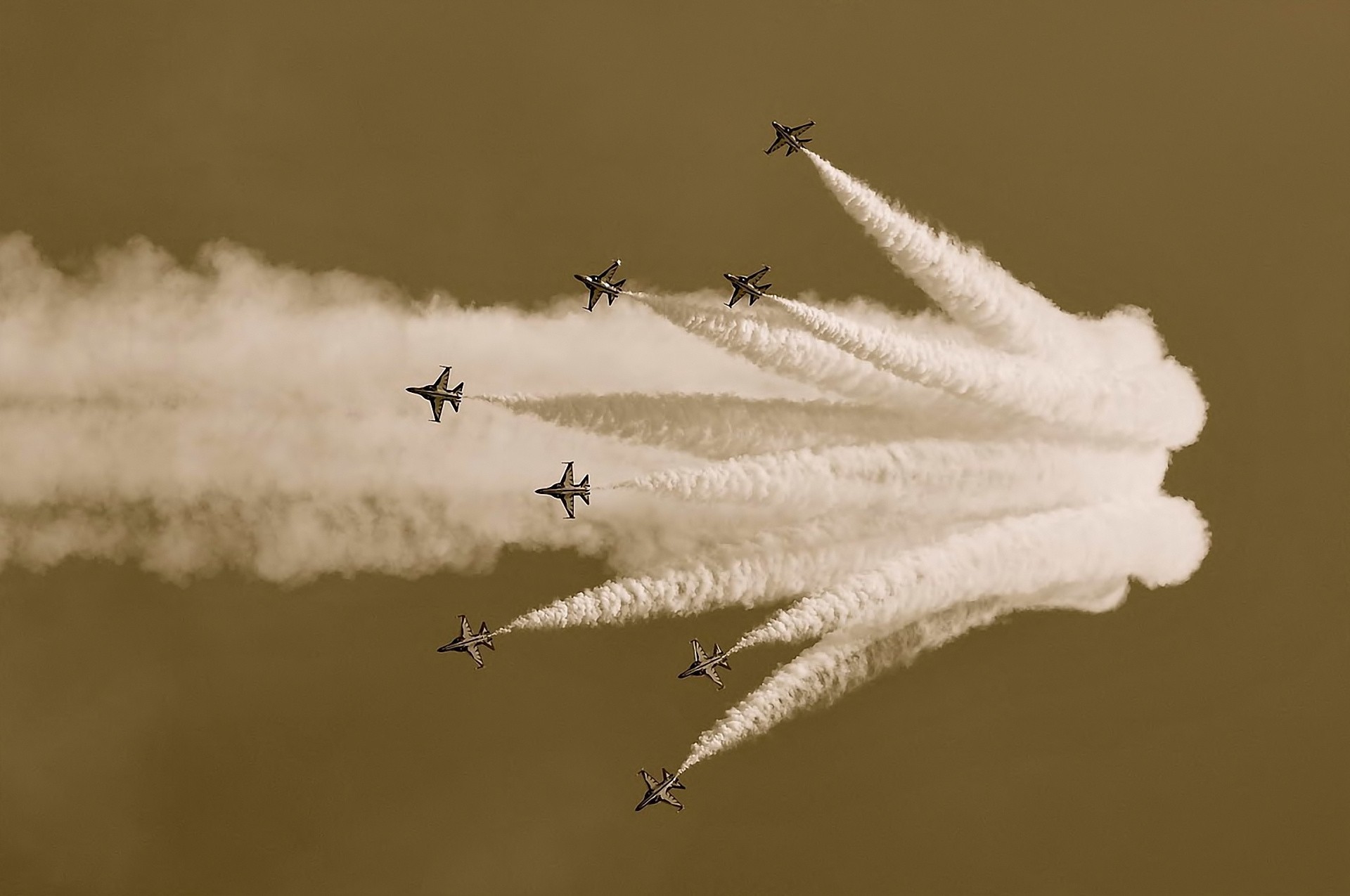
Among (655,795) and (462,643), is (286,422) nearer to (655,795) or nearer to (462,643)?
(462,643)

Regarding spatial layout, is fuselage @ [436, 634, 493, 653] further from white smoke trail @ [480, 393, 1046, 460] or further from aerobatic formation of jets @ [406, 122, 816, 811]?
white smoke trail @ [480, 393, 1046, 460]

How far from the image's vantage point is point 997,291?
53.2m

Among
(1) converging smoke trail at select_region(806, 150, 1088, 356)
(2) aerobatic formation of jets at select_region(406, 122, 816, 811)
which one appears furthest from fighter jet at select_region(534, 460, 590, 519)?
(1) converging smoke trail at select_region(806, 150, 1088, 356)

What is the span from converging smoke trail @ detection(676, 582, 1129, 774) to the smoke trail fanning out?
0.12 meters

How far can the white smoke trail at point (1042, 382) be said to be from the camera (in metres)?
49.2

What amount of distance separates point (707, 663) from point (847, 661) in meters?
5.50

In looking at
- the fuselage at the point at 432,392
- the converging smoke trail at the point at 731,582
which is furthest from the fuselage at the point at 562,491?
the fuselage at the point at 432,392

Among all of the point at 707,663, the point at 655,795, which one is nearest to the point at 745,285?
the point at 707,663

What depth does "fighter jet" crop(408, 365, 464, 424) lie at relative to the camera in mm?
47938

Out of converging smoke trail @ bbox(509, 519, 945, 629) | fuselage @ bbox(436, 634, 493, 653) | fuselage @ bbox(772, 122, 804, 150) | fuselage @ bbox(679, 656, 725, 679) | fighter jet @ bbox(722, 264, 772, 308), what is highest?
fuselage @ bbox(772, 122, 804, 150)

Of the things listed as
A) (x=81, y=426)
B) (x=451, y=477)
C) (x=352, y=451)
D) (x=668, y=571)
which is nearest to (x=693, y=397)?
(x=668, y=571)

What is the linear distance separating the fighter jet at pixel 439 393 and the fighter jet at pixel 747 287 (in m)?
10.8

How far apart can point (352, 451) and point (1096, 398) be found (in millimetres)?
30589

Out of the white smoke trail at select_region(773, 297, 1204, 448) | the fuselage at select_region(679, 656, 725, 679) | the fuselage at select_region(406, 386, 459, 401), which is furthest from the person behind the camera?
the fuselage at select_region(679, 656, 725, 679)
